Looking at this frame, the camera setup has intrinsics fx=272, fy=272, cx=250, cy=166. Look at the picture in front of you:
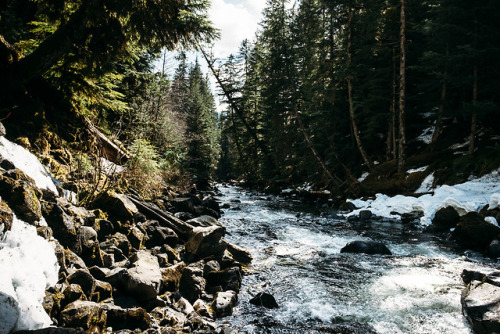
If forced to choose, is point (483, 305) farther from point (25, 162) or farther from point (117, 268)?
point (25, 162)

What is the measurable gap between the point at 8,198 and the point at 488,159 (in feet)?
58.0

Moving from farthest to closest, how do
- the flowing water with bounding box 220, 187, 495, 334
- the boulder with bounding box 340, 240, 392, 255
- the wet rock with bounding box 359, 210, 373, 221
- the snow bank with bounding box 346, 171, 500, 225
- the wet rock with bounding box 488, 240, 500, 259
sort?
the wet rock with bounding box 359, 210, 373, 221, the snow bank with bounding box 346, 171, 500, 225, the boulder with bounding box 340, 240, 392, 255, the wet rock with bounding box 488, 240, 500, 259, the flowing water with bounding box 220, 187, 495, 334

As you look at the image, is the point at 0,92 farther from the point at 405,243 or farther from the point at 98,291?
the point at 405,243

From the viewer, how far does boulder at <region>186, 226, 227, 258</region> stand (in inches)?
288

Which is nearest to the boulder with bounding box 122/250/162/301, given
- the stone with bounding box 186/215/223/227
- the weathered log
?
the weathered log

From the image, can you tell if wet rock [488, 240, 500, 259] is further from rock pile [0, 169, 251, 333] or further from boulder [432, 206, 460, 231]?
rock pile [0, 169, 251, 333]

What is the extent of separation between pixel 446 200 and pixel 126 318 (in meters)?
13.0

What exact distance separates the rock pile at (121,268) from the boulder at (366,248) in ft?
11.7

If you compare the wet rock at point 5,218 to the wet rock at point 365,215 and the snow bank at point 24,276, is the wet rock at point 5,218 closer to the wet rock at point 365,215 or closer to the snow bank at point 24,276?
the snow bank at point 24,276

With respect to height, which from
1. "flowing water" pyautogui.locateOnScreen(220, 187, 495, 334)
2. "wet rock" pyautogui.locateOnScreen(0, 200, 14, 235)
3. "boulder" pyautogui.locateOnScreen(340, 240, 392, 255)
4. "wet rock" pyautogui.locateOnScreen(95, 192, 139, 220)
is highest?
"wet rock" pyautogui.locateOnScreen(0, 200, 14, 235)

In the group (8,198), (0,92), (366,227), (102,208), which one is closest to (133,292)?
(8,198)

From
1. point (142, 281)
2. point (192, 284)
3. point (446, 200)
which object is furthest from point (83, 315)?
point (446, 200)

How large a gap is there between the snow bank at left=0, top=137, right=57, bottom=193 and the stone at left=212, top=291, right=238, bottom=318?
389 centimetres

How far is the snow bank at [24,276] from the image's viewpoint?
2.80 m
